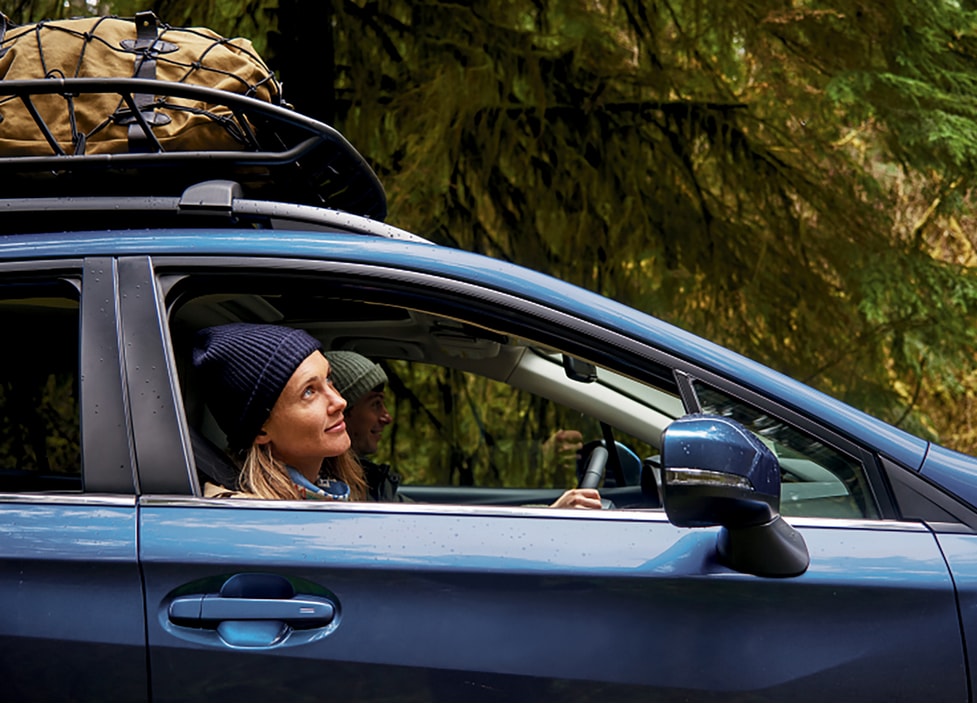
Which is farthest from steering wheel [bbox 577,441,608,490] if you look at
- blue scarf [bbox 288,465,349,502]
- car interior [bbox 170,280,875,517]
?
blue scarf [bbox 288,465,349,502]

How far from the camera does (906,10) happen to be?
5012mm

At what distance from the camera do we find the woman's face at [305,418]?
2.50 metres

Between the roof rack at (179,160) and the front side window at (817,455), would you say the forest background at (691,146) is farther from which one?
the front side window at (817,455)

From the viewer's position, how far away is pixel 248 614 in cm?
194

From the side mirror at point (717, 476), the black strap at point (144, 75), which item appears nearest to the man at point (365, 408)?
the black strap at point (144, 75)

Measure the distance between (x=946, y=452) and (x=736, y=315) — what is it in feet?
11.4

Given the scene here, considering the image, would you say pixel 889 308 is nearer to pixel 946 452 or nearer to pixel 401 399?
pixel 401 399

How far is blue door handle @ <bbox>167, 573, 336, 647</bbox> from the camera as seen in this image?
194cm

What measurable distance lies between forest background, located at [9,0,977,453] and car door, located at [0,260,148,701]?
3.11 meters

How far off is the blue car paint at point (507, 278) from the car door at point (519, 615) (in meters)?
0.23

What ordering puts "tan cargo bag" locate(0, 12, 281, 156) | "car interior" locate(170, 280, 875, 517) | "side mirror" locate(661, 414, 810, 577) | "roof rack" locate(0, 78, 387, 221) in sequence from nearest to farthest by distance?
1. "side mirror" locate(661, 414, 810, 577)
2. "car interior" locate(170, 280, 875, 517)
3. "roof rack" locate(0, 78, 387, 221)
4. "tan cargo bag" locate(0, 12, 281, 156)

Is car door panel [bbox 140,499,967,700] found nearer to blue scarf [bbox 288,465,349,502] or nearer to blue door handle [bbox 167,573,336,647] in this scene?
blue door handle [bbox 167,573,336,647]

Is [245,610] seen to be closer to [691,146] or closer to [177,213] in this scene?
[177,213]

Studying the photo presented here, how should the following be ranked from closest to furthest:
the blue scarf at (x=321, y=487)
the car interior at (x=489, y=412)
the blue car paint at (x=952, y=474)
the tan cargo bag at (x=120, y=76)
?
the blue car paint at (x=952, y=474)
the car interior at (x=489, y=412)
the blue scarf at (x=321, y=487)
the tan cargo bag at (x=120, y=76)
